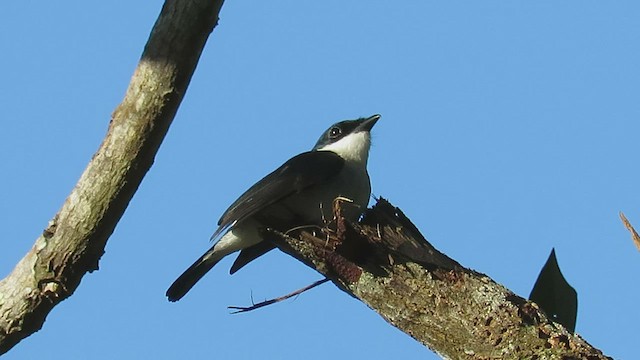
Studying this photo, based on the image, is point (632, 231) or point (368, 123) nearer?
point (632, 231)

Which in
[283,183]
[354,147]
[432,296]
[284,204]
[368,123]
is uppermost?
[368,123]

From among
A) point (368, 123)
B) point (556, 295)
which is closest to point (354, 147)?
point (368, 123)

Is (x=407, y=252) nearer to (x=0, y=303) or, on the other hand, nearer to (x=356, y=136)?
(x=0, y=303)

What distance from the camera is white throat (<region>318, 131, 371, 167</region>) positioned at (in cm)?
682

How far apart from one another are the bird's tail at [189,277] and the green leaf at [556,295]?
2.68 metres

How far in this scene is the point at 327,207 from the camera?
20.0 ft

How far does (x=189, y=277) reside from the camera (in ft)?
20.6

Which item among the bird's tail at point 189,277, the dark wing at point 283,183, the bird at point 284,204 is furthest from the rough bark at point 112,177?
the bird's tail at point 189,277

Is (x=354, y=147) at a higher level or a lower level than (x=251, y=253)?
higher

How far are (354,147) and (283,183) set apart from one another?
1102 millimetres

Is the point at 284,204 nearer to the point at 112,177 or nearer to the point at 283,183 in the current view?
the point at 283,183

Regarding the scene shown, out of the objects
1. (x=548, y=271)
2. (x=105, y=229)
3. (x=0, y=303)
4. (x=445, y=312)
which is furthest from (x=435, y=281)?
(x=0, y=303)

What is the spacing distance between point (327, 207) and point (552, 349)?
2518 mm

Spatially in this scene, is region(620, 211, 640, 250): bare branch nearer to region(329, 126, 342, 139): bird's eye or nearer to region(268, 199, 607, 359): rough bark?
region(268, 199, 607, 359): rough bark
